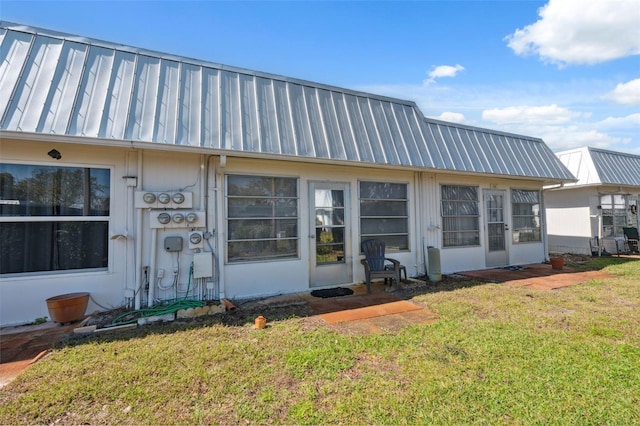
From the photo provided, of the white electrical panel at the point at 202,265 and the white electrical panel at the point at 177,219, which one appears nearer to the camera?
the white electrical panel at the point at 177,219

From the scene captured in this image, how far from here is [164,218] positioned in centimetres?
453

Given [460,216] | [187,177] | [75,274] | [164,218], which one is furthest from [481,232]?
[75,274]

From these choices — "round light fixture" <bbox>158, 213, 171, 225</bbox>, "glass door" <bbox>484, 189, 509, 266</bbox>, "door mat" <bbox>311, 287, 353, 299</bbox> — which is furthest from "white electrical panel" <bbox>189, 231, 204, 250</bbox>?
"glass door" <bbox>484, 189, 509, 266</bbox>

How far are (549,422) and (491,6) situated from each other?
8.84 metres

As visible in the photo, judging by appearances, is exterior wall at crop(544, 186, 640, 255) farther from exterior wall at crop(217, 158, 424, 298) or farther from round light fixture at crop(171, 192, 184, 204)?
round light fixture at crop(171, 192, 184, 204)

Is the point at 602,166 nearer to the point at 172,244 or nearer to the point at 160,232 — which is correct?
the point at 172,244

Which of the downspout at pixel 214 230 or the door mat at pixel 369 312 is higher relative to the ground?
the downspout at pixel 214 230

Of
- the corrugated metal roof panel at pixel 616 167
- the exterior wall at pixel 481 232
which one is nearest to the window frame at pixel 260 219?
the exterior wall at pixel 481 232

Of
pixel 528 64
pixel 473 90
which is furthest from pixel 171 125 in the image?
pixel 528 64

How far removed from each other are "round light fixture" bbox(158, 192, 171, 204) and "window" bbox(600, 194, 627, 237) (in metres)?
13.7

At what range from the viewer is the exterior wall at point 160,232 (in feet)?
13.1

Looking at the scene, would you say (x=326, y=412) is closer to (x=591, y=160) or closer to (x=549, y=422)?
(x=549, y=422)

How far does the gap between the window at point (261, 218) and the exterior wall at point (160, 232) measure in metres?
0.12

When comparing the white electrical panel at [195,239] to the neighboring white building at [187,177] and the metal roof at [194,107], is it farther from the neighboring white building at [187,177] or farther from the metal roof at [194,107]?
the metal roof at [194,107]
